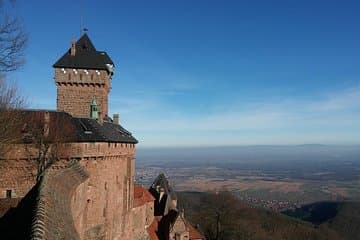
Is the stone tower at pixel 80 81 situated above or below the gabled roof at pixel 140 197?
above

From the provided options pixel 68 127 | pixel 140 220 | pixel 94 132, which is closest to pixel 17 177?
pixel 68 127

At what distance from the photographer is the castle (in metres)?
10.7

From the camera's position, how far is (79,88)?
25969 mm

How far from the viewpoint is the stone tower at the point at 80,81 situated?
25.8 meters

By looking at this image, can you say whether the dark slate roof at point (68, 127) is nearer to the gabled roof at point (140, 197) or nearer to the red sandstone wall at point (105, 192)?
the red sandstone wall at point (105, 192)

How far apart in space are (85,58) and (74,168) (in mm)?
11658

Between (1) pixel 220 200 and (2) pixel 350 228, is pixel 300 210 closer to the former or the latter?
(2) pixel 350 228

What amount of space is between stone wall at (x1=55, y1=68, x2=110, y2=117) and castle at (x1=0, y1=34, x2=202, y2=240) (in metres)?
0.07

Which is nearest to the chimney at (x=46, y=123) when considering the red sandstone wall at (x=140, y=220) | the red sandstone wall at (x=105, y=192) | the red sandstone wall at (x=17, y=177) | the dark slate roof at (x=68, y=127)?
the dark slate roof at (x=68, y=127)

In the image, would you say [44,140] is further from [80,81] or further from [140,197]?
[140,197]

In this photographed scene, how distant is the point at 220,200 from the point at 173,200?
43.6ft

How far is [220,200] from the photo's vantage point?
51.9m

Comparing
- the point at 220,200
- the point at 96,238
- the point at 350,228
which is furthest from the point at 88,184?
the point at 350,228

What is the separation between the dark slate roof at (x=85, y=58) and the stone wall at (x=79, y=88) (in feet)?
1.18
